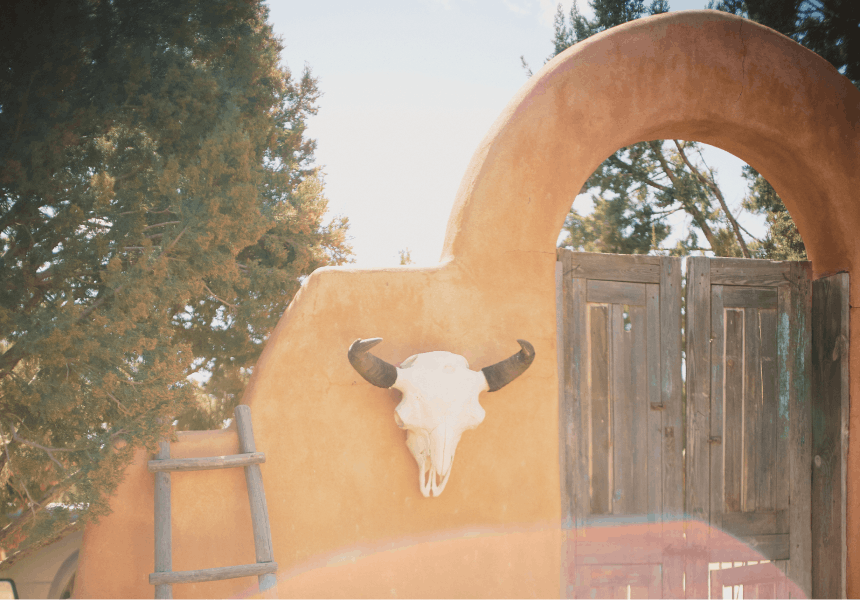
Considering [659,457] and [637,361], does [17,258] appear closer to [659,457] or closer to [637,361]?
[637,361]

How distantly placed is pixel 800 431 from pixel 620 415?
1604 millimetres

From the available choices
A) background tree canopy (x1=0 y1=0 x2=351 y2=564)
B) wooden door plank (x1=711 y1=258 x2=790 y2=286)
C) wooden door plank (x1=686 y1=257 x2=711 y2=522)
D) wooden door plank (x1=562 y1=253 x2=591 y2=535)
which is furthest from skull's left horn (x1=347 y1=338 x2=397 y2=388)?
wooden door plank (x1=711 y1=258 x2=790 y2=286)

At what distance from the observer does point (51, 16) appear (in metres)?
4.82

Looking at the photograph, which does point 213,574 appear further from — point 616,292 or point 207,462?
point 616,292

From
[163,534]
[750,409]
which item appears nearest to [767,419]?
[750,409]

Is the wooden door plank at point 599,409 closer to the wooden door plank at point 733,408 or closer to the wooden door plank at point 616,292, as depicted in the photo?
the wooden door plank at point 616,292

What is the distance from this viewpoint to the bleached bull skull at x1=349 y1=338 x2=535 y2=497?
161 inches

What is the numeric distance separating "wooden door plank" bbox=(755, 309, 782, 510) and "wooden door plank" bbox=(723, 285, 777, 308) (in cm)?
7

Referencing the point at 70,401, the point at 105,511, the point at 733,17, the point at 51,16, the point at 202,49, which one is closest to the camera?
the point at 105,511

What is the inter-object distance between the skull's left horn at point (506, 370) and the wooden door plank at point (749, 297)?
205 cm

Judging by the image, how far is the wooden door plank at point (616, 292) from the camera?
4988 millimetres

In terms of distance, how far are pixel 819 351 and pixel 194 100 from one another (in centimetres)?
601

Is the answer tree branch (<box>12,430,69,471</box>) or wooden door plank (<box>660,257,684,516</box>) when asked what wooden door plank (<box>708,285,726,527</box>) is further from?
tree branch (<box>12,430,69,471</box>)

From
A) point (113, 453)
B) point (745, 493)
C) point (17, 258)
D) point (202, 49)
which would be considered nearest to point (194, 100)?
point (202, 49)
